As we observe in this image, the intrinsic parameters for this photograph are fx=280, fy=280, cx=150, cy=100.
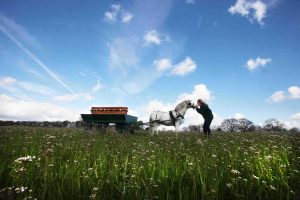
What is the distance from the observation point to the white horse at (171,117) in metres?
18.8

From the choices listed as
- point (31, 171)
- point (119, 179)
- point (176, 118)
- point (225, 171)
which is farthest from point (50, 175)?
point (176, 118)

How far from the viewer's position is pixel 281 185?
16.3 feet

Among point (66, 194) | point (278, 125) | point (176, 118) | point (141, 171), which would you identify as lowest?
point (66, 194)

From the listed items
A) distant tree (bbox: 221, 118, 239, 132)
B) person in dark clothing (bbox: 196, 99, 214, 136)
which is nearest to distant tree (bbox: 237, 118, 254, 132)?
distant tree (bbox: 221, 118, 239, 132)

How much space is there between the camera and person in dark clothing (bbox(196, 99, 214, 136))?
19.0 meters

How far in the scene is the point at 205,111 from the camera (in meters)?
19.2

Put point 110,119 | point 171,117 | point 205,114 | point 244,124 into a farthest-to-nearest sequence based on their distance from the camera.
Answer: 1. point 244,124
2. point 110,119
3. point 205,114
4. point 171,117

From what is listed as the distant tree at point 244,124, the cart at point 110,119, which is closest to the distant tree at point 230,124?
the distant tree at point 244,124

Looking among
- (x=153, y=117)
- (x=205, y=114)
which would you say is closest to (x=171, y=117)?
(x=153, y=117)

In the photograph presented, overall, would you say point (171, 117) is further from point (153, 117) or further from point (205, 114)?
point (205, 114)

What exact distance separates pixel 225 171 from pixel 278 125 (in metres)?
47.7

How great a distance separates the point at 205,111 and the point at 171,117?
242 cm

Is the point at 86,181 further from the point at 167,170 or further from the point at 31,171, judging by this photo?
the point at 167,170

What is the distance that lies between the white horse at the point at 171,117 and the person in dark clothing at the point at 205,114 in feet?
1.77
